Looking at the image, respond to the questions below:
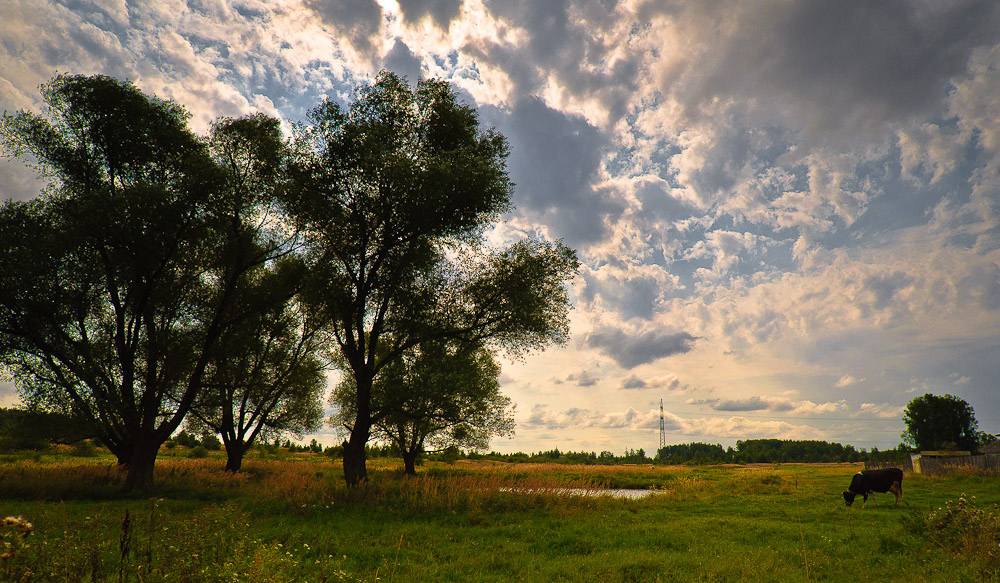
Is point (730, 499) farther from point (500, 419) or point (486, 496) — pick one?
point (500, 419)

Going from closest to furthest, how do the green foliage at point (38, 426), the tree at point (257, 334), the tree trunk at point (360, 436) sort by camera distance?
the tree trunk at point (360, 436), the green foliage at point (38, 426), the tree at point (257, 334)

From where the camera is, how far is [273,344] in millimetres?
32344

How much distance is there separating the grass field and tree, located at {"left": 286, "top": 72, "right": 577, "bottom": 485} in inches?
250

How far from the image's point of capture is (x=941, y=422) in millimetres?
98500

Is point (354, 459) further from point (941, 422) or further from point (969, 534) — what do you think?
point (941, 422)

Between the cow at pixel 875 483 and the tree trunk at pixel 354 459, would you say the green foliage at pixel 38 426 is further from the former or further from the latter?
the cow at pixel 875 483

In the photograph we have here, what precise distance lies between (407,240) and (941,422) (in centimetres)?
12615

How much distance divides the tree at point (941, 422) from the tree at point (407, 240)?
115 meters

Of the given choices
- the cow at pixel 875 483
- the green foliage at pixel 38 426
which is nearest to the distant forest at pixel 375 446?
the green foliage at pixel 38 426

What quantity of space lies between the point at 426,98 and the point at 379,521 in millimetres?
21021

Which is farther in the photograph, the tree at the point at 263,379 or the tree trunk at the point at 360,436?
the tree at the point at 263,379

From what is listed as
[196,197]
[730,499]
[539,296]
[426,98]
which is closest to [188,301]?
[196,197]

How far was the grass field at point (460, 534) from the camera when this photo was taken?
794 centimetres

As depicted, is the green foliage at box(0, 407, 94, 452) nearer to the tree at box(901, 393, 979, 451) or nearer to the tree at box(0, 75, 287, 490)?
the tree at box(0, 75, 287, 490)
